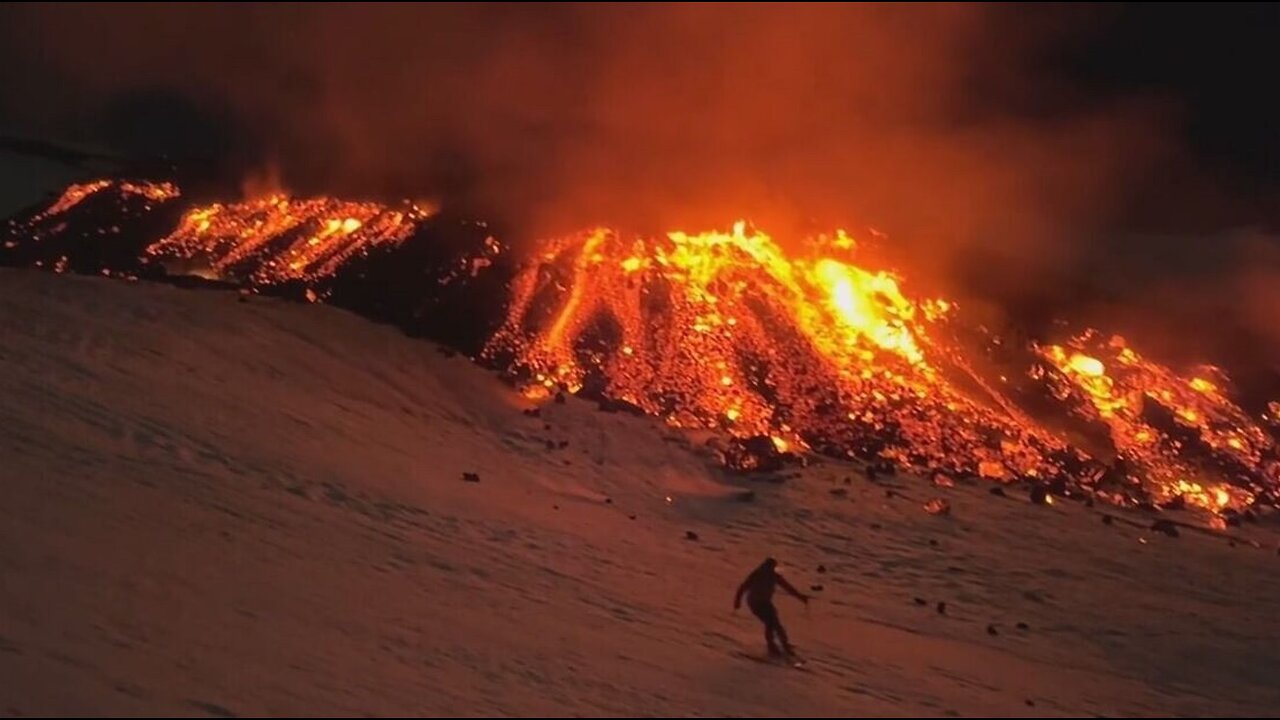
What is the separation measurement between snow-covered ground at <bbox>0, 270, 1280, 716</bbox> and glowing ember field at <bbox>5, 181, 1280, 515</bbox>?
176 centimetres

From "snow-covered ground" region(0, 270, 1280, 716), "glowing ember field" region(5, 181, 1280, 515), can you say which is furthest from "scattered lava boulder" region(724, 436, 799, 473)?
"glowing ember field" region(5, 181, 1280, 515)

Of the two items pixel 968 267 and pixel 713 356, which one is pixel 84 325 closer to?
pixel 713 356

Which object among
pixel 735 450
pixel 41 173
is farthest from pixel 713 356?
pixel 41 173

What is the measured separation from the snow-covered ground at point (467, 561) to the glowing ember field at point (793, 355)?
5.78 ft

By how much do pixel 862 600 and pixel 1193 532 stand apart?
25.8ft

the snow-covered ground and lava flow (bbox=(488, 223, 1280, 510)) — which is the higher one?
lava flow (bbox=(488, 223, 1280, 510))

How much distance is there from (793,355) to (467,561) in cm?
1329

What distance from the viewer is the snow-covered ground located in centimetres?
1073

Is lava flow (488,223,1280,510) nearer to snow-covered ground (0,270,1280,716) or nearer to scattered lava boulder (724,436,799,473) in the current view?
scattered lava boulder (724,436,799,473)

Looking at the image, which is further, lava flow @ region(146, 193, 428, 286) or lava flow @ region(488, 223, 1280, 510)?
lava flow @ region(146, 193, 428, 286)

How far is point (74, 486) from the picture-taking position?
15.3 m

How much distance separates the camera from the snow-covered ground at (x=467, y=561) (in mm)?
10734

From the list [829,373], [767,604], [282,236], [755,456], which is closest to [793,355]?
[829,373]

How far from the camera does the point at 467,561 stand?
15.5 m
